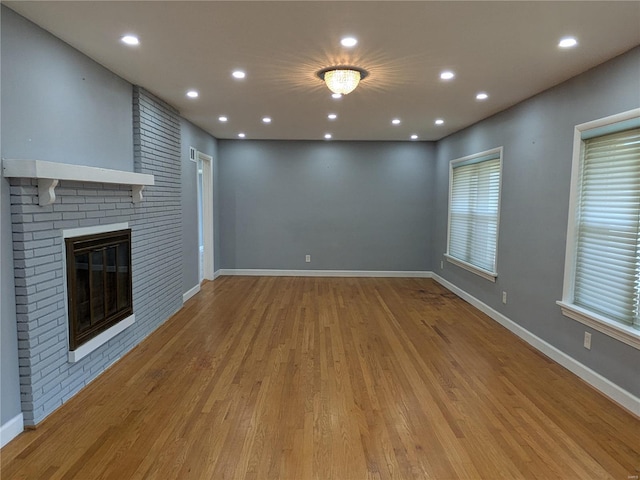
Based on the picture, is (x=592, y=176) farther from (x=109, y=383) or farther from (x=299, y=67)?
(x=109, y=383)

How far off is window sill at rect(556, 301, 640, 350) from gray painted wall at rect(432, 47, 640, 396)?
0.19ft

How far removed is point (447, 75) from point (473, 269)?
295 centimetres

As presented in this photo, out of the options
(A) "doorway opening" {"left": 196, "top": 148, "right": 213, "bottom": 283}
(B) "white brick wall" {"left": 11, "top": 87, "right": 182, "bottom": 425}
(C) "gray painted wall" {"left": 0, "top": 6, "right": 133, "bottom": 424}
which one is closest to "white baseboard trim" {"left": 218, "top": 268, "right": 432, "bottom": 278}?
(A) "doorway opening" {"left": 196, "top": 148, "right": 213, "bottom": 283}

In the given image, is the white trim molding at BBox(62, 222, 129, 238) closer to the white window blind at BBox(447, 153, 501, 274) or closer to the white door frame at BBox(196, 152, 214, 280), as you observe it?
the white door frame at BBox(196, 152, 214, 280)

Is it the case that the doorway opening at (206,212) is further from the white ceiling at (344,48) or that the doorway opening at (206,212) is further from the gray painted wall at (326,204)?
the white ceiling at (344,48)

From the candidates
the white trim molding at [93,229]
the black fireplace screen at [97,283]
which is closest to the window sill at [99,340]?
the black fireplace screen at [97,283]

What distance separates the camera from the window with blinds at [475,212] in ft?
16.4

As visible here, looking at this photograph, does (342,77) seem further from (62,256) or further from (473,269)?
(473,269)

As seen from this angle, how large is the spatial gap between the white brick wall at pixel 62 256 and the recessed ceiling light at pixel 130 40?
109cm

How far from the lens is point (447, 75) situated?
342 cm

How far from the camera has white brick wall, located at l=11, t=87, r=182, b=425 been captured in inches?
95.0

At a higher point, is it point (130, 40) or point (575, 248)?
point (130, 40)

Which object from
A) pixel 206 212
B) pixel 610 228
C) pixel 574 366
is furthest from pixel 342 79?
pixel 206 212

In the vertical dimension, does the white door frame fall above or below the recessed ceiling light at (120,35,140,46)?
below
